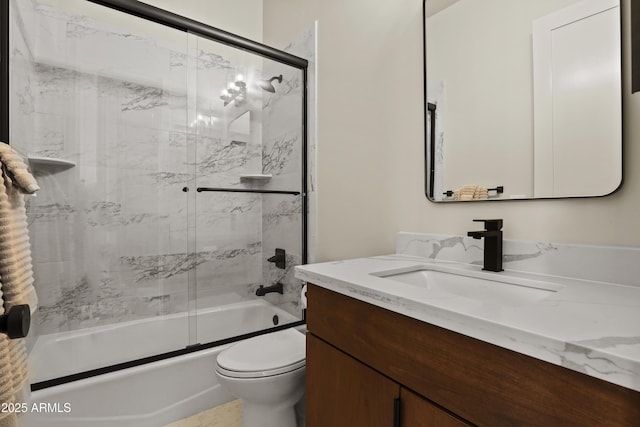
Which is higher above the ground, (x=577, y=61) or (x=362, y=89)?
(x=362, y=89)

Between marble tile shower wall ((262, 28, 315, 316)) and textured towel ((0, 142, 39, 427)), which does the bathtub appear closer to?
marble tile shower wall ((262, 28, 315, 316))

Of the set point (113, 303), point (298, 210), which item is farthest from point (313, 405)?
point (113, 303)

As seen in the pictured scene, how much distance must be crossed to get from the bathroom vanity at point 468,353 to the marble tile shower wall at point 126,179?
1155 millimetres

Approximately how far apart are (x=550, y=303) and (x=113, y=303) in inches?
86.3

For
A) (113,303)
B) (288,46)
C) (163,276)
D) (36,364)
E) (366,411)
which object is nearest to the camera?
(366,411)

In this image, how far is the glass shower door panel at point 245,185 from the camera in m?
2.09

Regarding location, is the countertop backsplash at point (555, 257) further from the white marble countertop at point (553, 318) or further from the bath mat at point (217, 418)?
the bath mat at point (217, 418)

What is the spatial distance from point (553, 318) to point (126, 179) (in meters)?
2.20

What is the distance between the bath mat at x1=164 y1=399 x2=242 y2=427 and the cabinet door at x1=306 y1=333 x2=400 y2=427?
2.45 feet

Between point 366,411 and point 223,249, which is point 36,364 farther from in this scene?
point 366,411

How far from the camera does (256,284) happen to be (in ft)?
7.45

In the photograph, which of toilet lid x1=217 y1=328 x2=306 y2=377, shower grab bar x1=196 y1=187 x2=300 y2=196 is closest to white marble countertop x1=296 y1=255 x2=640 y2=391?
toilet lid x1=217 y1=328 x2=306 y2=377

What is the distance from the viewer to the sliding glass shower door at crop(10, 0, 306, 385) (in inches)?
69.9

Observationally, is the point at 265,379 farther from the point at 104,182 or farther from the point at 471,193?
the point at 104,182
